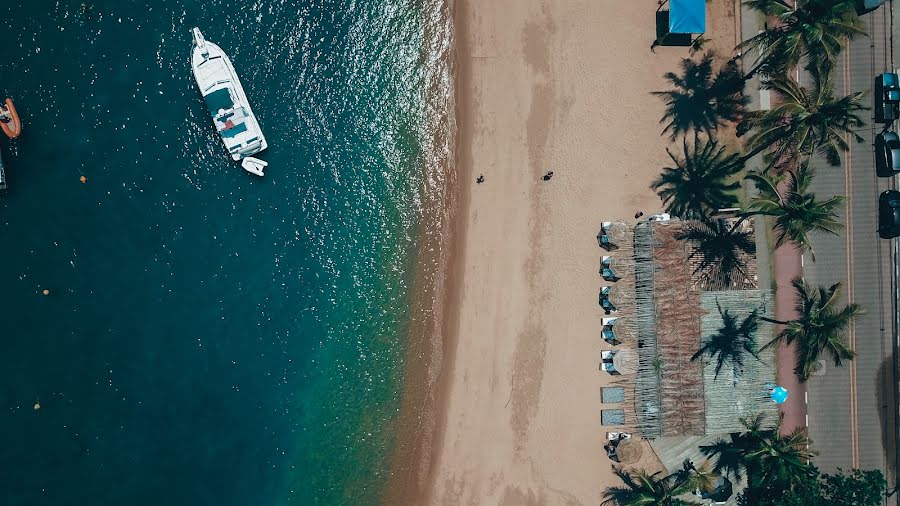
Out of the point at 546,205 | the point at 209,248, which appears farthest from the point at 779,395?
the point at 209,248

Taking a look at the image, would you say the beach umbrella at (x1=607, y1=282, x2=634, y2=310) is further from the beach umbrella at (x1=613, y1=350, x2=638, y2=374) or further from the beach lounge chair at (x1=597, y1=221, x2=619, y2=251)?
the beach umbrella at (x1=613, y1=350, x2=638, y2=374)

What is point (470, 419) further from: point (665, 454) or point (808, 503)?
point (808, 503)

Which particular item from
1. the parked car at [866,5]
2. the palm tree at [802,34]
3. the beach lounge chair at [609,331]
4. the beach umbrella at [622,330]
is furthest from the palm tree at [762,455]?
the parked car at [866,5]

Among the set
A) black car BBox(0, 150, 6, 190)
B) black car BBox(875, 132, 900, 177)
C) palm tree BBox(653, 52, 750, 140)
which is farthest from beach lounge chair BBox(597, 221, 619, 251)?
black car BBox(0, 150, 6, 190)

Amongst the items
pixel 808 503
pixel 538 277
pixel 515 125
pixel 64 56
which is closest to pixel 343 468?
pixel 538 277

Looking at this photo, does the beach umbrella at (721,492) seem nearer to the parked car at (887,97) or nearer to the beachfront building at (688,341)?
the beachfront building at (688,341)

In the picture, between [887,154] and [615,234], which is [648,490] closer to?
[615,234]
